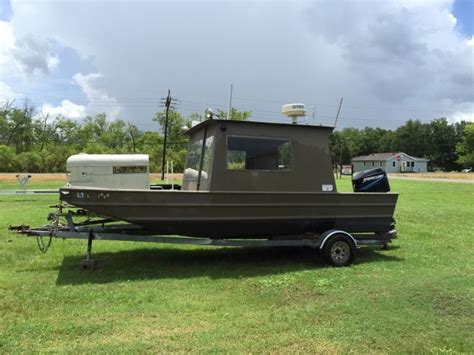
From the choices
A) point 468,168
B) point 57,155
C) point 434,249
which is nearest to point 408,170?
point 468,168

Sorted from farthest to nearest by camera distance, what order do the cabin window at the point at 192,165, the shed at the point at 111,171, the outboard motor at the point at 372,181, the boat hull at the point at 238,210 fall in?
the shed at the point at 111,171 → the outboard motor at the point at 372,181 → the cabin window at the point at 192,165 → the boat hull at the point at 238,210

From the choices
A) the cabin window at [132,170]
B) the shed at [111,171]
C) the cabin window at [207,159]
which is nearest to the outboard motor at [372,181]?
the cabin window at [207,159]

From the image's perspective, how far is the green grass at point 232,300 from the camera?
13.5ft

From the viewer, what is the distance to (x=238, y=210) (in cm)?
680

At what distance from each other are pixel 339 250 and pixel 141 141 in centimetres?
7047

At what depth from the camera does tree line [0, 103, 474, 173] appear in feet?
188

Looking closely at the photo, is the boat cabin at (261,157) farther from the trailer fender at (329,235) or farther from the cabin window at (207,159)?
the trailer fender at (329,235)

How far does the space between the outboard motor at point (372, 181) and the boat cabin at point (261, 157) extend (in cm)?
84

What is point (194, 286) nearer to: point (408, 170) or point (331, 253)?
point (331, 253)

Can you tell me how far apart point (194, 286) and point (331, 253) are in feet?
7.88

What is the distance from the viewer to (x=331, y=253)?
7.15m

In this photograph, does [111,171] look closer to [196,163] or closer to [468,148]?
[196,163]

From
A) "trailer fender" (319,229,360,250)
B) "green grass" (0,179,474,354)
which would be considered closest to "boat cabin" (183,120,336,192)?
"trailer fender" (319,229,360,250)

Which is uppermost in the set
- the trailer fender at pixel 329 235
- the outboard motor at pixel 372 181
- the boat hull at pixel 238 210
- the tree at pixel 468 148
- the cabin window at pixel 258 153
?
the tree at pixel 468 148
